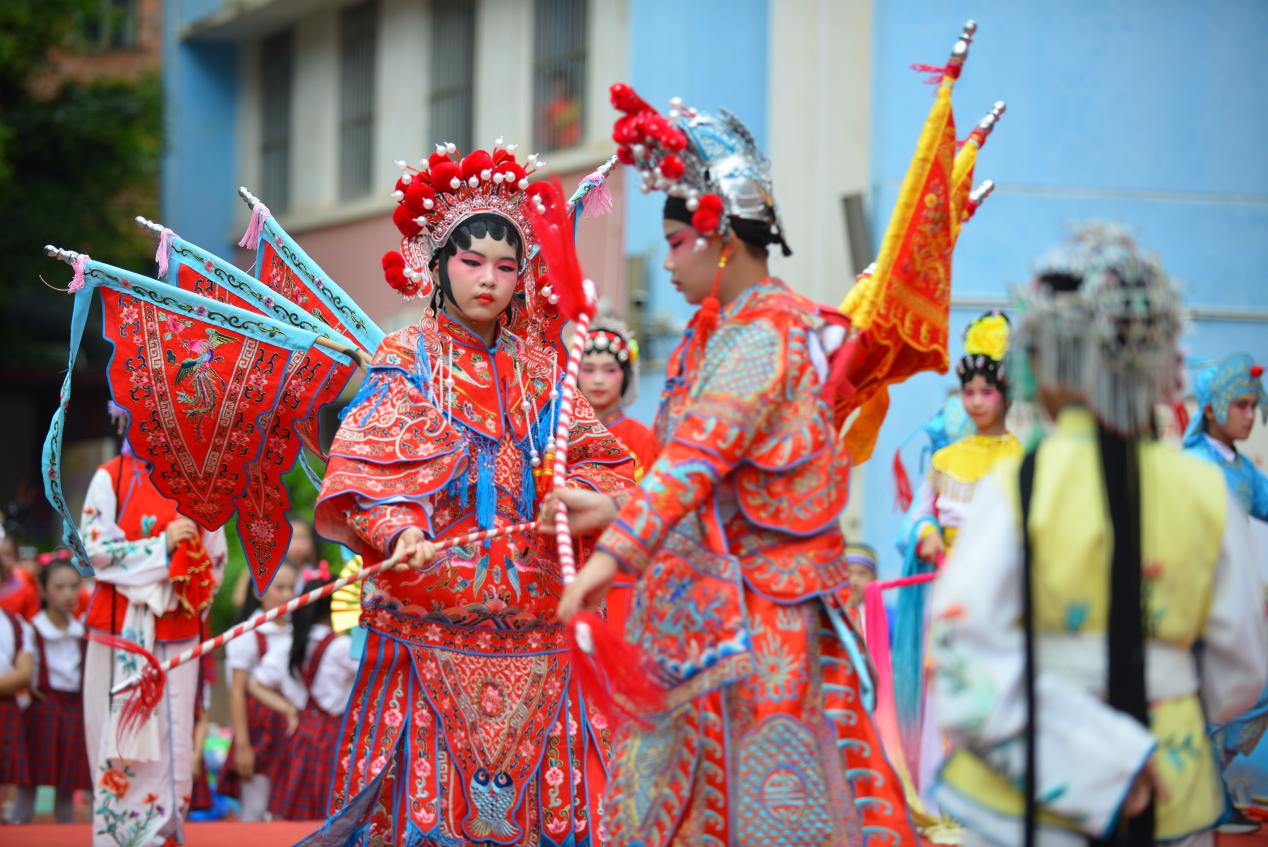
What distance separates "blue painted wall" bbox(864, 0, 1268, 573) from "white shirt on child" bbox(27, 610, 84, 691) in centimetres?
510

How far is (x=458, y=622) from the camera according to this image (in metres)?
5.16

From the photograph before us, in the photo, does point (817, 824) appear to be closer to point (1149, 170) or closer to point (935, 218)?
point (935, 218)

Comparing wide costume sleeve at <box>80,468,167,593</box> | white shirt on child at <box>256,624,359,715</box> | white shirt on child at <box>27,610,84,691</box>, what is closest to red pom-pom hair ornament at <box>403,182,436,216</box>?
wide costume sleeve at <box>80,468,167,593</box>

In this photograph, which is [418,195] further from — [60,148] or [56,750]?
[60,148]

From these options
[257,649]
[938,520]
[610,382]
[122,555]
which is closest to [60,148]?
[257,649]

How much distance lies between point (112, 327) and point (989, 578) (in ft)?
11.1

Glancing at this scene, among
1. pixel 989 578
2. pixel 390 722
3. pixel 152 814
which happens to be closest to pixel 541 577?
pixel 390 722

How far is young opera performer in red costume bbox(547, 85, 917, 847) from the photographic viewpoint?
3.73 metres

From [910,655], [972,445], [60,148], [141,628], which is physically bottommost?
[910,655]

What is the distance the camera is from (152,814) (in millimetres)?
7098

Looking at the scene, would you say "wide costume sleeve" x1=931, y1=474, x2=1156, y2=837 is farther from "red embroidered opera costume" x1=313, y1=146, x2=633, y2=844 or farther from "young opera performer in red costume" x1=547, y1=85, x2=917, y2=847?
"red embroidered opera costume" x1=313, y1=146, x2=633, y2=844

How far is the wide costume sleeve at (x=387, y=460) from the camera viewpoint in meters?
4.94

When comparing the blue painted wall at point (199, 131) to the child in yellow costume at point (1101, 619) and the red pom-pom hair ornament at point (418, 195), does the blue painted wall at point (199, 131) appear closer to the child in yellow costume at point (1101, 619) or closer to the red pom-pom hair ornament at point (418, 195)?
the red pom-pom hair ornament at point (418, 195)

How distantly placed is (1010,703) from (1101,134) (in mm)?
9223
